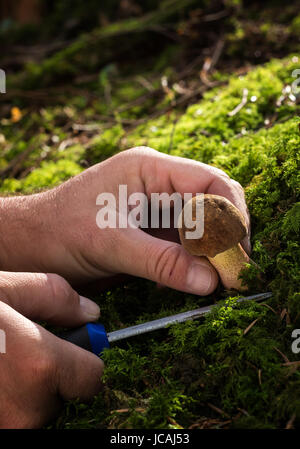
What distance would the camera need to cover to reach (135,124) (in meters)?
4.30

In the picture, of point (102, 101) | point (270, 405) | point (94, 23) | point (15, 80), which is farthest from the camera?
point (94, 23)

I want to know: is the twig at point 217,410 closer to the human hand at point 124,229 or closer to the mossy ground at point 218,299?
the mossy ground at point 218,299

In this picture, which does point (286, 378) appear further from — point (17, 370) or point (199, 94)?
point (199, 94)

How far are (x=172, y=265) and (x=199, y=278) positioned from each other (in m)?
0.14

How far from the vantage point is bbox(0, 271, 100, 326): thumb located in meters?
2.00

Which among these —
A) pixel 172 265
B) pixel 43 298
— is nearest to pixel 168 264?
pixel 172 265

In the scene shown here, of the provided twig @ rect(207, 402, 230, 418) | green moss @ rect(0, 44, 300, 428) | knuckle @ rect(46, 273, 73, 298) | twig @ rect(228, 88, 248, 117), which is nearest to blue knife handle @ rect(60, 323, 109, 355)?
green moss @ rect(0, 44, 300, 428)

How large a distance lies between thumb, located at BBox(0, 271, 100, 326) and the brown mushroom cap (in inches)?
26.4

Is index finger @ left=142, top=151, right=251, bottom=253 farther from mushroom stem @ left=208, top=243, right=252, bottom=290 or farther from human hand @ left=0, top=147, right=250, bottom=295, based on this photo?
mushroom stem @ left=208, top=243, right=252, bottom=290

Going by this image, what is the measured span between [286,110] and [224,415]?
250 centimetres

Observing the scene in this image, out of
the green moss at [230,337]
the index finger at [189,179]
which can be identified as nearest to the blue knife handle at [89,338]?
the green moss at [230,337]

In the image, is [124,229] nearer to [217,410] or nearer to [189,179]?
[189,179]

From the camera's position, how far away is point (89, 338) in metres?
2.00

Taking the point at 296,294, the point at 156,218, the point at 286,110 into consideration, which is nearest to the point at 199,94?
the point at 286,110
